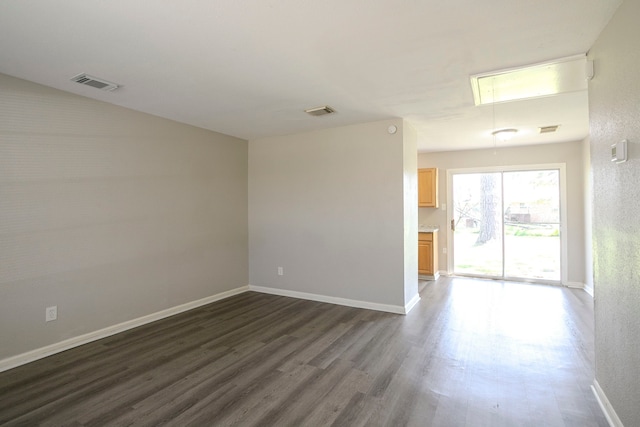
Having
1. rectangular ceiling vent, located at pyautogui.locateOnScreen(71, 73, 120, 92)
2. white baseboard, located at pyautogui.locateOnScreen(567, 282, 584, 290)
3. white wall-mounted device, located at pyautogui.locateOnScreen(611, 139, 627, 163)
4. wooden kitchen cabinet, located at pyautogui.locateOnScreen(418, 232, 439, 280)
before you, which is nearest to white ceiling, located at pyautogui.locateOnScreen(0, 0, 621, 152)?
rectangular ceiling vent, located at pyautogui.locateOnScreen(71, 73, 120, 92)

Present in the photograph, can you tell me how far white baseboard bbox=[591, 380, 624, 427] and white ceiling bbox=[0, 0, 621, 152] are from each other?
2337mm

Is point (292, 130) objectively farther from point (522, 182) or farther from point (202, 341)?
point (522, 182)

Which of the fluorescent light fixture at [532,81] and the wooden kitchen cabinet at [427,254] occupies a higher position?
the fluorescent light fixture at [532,81]

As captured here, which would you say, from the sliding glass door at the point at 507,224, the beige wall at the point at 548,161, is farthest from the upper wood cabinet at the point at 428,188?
the sliding glass door at the point at 507,224

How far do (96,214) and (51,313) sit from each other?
0.99m

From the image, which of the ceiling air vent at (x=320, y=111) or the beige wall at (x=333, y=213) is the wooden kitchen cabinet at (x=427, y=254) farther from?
the ceiling air vent at (x=320, y=111)

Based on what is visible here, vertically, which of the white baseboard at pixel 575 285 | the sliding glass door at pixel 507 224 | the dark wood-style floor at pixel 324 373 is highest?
the sliding glass door at pixel 507 224

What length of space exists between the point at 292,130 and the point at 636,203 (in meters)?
3.74

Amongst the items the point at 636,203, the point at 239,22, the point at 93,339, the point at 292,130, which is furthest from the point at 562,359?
the point at 93,339

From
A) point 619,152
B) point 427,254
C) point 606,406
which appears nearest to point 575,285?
point 427,254

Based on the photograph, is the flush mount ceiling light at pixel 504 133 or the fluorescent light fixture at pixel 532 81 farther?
the flush mount ceiling light at pixel 504 133

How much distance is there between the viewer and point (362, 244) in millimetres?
4105

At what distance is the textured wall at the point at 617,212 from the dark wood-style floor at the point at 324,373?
0.40m

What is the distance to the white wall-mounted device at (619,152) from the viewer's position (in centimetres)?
161
